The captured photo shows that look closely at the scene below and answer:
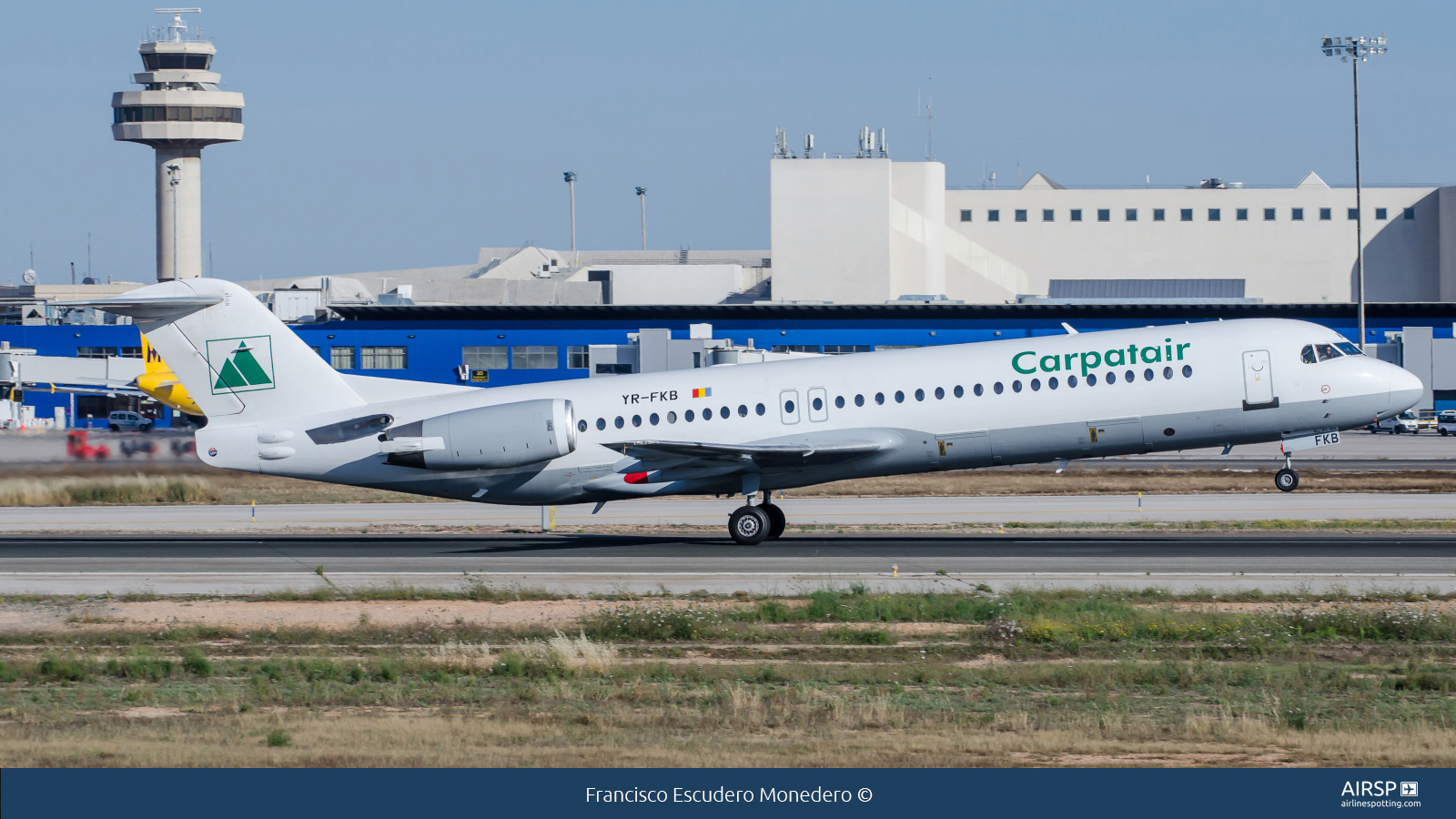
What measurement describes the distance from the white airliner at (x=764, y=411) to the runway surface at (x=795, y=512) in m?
6.38

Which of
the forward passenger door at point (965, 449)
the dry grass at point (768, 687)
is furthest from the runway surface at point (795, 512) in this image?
the dry grass at point (768, 687)

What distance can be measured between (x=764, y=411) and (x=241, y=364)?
1074 cm

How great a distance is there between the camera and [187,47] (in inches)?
5728

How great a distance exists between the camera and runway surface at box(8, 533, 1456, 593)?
78.1 ft

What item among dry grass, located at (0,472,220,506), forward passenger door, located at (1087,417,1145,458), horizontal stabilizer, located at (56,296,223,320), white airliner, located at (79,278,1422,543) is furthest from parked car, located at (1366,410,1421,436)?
horizontal stabilizer, located at (56,296,223,320)

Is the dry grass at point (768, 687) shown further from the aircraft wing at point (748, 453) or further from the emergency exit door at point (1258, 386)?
the emergency exit door at point (1258, 386)

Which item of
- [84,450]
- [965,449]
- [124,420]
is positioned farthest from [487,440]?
[124,420]

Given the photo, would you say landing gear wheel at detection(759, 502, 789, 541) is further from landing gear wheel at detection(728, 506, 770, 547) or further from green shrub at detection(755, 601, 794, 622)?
green shrub at detection(755, 601, 794, 622)

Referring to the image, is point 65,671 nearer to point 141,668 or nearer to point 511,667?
point 141,668

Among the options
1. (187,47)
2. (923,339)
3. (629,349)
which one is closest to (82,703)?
(629,349)

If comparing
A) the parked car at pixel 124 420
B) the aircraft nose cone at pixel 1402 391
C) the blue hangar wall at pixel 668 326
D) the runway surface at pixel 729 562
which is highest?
the blue hangar wall at pixel 668 326

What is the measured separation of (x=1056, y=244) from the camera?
364 ft

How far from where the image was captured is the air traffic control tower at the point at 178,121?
14112cm

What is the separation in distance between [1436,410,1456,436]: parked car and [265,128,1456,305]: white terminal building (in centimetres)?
2605
